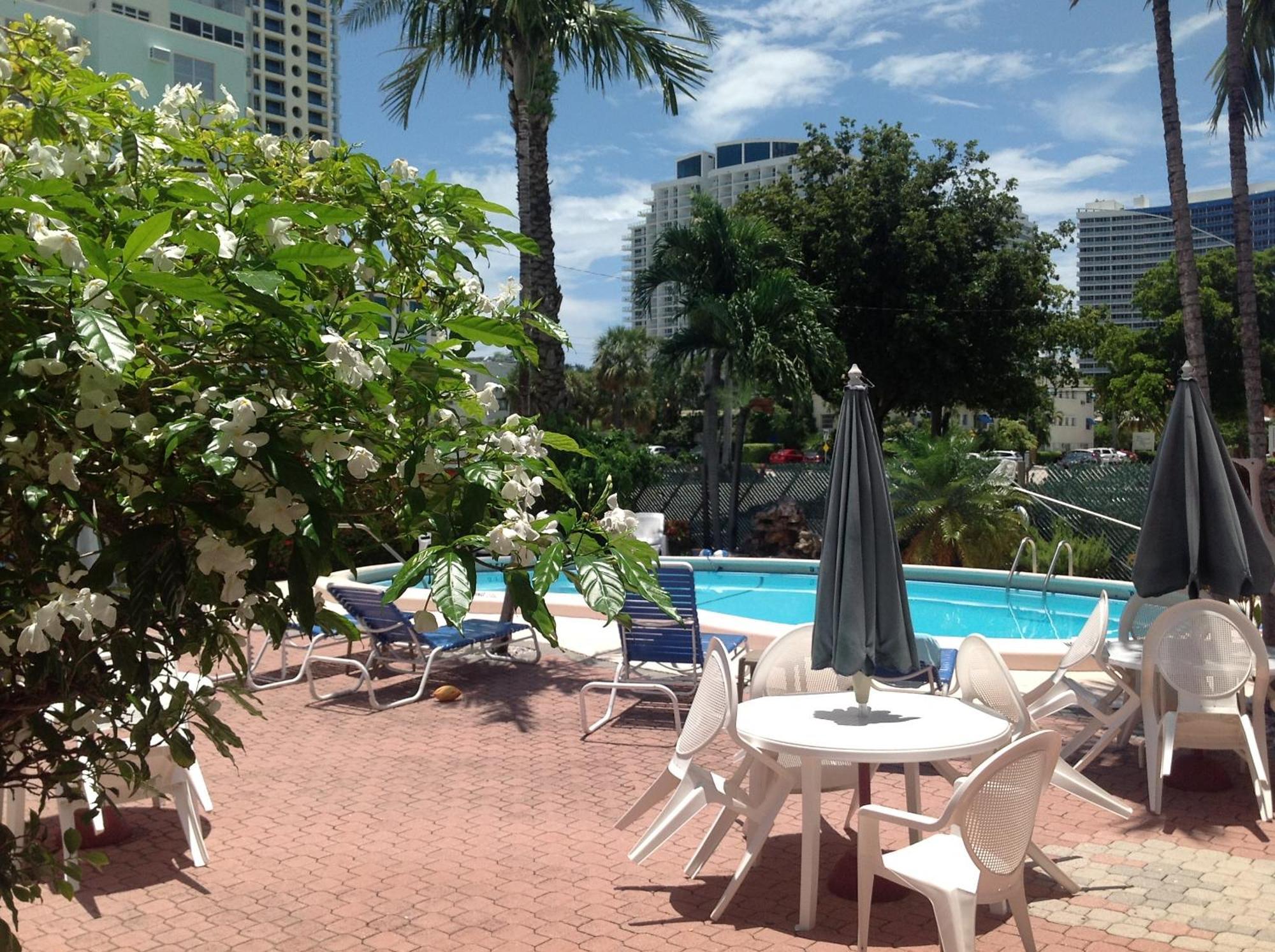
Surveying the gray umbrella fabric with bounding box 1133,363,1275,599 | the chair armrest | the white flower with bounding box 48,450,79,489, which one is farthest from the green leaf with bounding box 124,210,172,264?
the gray umbrella fabric with bounding box 1133,363,1275,599

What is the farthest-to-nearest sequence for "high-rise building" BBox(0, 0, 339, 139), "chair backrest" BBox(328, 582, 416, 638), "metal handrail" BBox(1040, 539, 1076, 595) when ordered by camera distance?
"high-rise building" BBox(0, 0, 339, 139)
"metal handrail" BBox(1040, 539, 1076, 595)
"chair backrest" BBox(328, 582, 416, 638)

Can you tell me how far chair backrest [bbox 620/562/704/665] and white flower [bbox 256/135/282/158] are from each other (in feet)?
18.2

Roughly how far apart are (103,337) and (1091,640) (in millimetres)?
5952

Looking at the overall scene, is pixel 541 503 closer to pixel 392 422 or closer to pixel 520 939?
pixel 520 939

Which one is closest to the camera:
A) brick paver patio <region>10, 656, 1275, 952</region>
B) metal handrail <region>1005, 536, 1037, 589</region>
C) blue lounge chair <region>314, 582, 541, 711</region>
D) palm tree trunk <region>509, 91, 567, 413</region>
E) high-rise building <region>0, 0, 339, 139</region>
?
brick paver patio <region>10, 656, 1275, 952</region>

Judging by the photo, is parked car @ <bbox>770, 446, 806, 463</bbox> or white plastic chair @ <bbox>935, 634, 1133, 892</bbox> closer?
white plastic chair @ <bbox>935, 634, 1133, 892</bbox>

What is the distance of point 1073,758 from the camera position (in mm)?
6836

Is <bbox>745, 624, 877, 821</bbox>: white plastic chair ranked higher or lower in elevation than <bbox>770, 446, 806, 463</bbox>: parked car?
lower

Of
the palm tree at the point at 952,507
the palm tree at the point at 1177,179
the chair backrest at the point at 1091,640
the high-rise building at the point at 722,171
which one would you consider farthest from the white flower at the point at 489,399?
the high-rise building at the point at 722,171

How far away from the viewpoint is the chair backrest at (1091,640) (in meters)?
6.27

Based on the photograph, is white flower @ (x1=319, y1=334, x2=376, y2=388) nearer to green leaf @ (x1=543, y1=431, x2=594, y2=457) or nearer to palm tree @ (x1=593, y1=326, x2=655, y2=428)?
green leaf @ (x1=543, y1=431, x2=594, y2=457)

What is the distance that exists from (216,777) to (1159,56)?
1049 cm

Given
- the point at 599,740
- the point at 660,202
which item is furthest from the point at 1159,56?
the point at 660,202

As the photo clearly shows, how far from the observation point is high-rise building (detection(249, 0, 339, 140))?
107 metres
